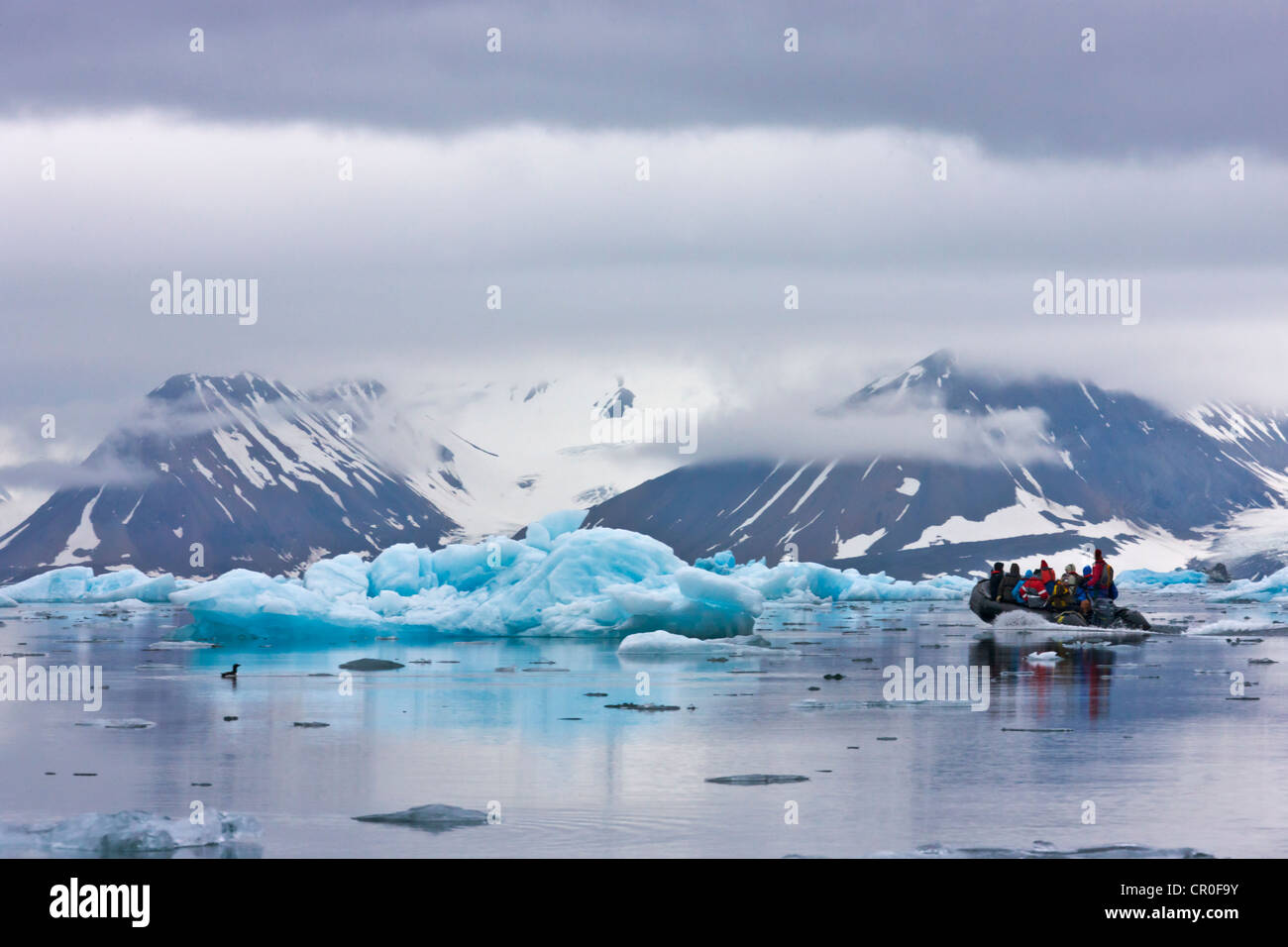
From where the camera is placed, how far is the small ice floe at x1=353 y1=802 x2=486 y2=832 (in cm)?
2015

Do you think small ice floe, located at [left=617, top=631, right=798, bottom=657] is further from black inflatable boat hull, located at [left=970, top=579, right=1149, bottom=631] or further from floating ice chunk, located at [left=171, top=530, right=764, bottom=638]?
black inflatable boat hull, located at [left=970, top=579, right=1149, bottom=631]

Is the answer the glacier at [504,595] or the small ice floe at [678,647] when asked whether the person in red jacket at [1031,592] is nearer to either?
the glacier at [504,595]

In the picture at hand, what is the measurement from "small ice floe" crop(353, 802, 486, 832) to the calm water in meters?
0.37

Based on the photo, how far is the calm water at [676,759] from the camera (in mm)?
19625

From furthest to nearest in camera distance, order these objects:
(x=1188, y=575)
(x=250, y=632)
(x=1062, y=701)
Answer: (x=1188, y=575) < (x=250, y=632) < (x=1062, y=701)

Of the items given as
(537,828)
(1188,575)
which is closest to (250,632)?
(537,828)

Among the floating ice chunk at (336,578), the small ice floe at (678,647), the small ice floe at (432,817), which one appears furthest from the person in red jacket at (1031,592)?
the small ice floe at (432,817)

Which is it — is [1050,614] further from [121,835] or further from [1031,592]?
[121,835]

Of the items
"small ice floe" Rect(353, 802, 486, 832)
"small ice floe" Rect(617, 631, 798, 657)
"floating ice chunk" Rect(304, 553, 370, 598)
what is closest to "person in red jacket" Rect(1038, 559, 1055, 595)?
"small ice floe" Rect(617, 631, 798, 657)
